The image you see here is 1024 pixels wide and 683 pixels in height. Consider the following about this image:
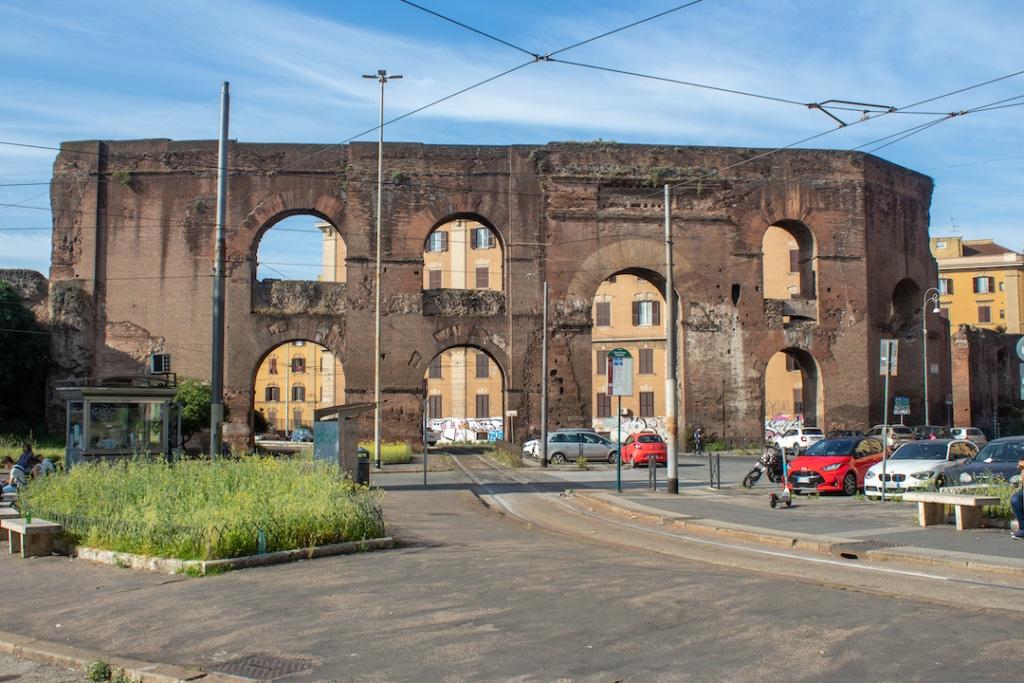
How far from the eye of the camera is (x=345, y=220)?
41781 millimetres

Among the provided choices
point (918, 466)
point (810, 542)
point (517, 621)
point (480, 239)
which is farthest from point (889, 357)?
point (480, 239)

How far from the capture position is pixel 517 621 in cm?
817

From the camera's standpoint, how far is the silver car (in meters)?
39.5

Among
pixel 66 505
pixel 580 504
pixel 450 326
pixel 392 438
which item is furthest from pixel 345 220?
pixel 66 505

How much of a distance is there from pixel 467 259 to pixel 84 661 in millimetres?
65645

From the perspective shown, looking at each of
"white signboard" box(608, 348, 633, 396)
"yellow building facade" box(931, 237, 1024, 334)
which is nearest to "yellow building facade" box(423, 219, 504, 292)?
"yellow building facade" box(931, 237, 1024, 334)

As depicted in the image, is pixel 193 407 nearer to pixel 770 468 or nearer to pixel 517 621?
pixel 770 468

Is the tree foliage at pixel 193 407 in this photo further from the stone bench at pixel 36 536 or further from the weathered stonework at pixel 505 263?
the stone bench at pixel 36 536

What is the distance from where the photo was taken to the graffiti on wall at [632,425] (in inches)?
2313

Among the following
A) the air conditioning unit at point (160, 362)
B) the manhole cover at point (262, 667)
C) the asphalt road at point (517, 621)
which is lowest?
the manhole cover at point (262, 667)

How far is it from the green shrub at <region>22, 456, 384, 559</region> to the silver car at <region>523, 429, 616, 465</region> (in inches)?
959

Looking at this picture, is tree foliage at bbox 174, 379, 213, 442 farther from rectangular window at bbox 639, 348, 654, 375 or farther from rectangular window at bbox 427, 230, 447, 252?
rectangular window at bbox 427, 230, 447, 252

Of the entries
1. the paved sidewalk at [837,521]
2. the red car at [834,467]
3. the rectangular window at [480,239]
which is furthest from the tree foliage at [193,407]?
the rectangular window at [480,239]

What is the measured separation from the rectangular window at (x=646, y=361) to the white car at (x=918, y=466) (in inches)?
1727
